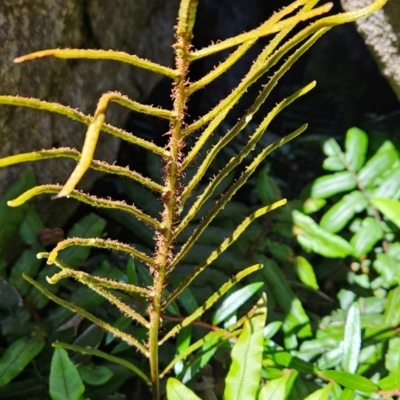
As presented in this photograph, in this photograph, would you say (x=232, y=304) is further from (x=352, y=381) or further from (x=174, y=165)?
(x=174, y=165)

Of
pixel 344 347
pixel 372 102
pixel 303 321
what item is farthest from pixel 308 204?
pixel 372 102

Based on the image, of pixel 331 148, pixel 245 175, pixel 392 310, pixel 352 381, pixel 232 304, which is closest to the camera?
pixel 245 175

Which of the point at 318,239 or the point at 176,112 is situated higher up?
the point at 176,112

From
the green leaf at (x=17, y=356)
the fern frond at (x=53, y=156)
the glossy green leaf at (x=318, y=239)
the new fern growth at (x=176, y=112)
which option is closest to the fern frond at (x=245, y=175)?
the new fern growth at (x=176, y=112)

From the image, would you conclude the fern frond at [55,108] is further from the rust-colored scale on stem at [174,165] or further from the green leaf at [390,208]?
the green leaf at [390,208]

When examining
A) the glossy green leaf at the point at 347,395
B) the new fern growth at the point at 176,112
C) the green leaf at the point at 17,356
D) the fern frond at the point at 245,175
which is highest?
the new fern growth at the point at 176,112

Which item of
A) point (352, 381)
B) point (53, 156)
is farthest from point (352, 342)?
point (53, 156)

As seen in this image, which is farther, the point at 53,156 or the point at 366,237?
the point at 366,237

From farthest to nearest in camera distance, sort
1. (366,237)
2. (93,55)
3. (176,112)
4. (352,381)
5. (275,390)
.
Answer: (366,237) < (352,381) < (275,390) < (176,112) < (93,55)
